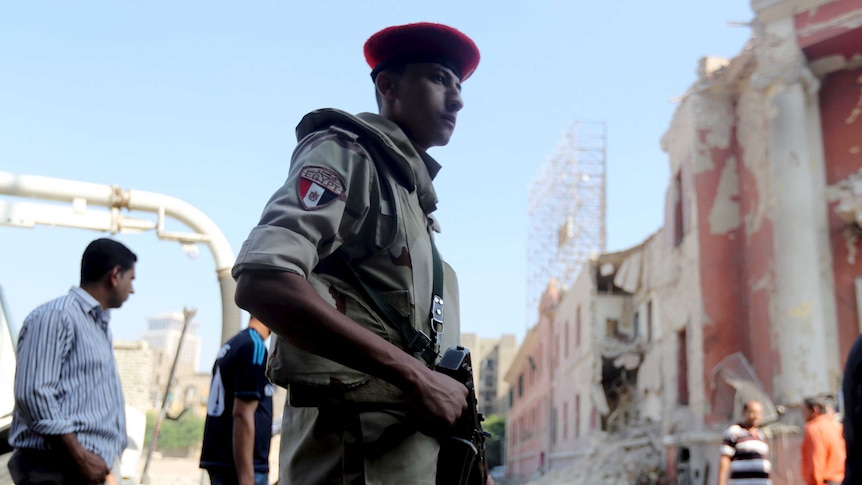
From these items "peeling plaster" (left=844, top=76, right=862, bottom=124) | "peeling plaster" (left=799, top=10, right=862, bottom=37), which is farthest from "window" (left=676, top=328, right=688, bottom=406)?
"peeling plaster" (left=799, top=10, right=862, bottom=37)

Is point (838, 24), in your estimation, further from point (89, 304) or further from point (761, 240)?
point (89, 304)

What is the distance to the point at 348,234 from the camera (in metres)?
1.84

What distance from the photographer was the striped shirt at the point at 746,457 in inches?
288

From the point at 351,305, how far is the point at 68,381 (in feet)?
6.73

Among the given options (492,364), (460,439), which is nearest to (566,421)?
(460,439)

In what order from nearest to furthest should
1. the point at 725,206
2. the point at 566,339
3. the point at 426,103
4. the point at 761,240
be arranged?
1. the point at 426,103
2. the point at 761,240
3. the point at 725,206
4. the point at 566,339

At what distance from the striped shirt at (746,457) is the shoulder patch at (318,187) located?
672 centimetres

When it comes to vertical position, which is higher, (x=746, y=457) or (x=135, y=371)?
(x=135, y=371)

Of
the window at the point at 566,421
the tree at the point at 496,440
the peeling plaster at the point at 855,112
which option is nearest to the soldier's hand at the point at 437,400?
the peeling plaster at the point at 855,112

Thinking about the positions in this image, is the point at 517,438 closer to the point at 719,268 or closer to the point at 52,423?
the point at 719,268

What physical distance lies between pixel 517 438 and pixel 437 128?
4796 centimetres

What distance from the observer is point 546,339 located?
3741 cm

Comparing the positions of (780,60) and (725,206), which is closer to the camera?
(780,60)

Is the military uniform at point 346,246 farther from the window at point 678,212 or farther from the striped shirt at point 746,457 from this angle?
the window at point 678,212
